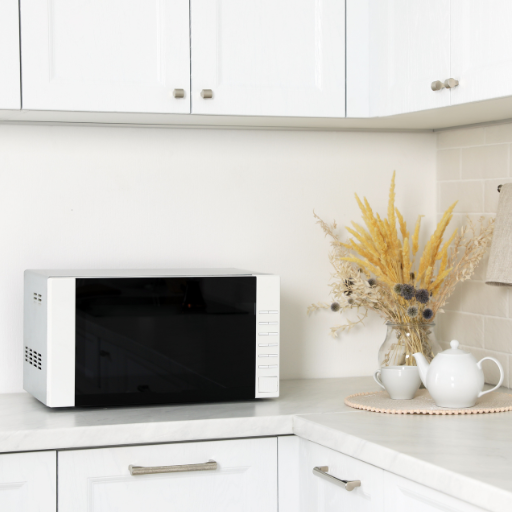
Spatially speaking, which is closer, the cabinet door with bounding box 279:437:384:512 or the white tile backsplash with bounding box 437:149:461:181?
the cabinet door with bounding box 279:437:384:512

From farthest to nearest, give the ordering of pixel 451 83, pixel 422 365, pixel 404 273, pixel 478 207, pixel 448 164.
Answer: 1. pixel 448 164
2. pixel 478 207
3. pixel 404 273
4. pixel 422 365
5. pixel 451 83

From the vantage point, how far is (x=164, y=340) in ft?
5.24

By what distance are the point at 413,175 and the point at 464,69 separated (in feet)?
2.16

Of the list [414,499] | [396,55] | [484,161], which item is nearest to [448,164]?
[484,161]

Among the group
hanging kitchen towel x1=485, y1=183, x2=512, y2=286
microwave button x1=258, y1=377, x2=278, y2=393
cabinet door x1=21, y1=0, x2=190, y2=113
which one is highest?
cabinet door x1=21, y1=0, x2=190, y2=113

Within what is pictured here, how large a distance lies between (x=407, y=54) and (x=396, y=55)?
0.04 metres

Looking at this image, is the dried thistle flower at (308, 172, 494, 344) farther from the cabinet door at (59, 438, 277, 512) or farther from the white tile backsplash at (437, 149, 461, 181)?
the cabinet door at (59, 438, 277, 512)

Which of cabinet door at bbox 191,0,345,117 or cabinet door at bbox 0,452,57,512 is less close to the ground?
cabinet door at bbox 191,0,345,117

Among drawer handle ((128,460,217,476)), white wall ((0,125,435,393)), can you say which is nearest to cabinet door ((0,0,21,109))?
white wall ((0,125,435,393))

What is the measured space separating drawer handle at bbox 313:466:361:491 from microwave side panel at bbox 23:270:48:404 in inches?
22.8

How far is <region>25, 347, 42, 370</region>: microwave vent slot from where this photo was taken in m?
1.58

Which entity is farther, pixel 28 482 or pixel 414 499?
pixel 28 482

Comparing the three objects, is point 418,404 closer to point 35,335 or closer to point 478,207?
point 478,207

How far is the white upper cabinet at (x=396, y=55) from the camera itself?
5.00 feet
